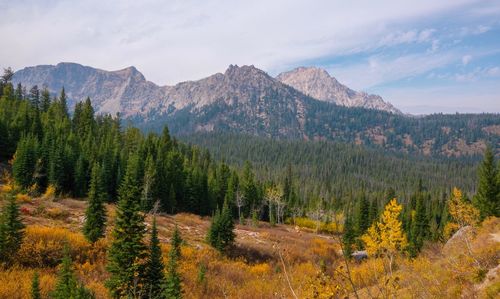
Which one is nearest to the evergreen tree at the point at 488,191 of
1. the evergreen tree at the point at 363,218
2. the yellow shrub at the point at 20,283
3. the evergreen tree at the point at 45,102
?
the evergreen tree at the point at 363,218

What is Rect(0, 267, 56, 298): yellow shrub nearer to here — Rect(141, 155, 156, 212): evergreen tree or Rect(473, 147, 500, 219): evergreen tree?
Rect(141, 155, 156, 212): evergreen tree

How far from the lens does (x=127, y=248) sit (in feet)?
69.3

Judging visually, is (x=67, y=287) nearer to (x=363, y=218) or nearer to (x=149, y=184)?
(x=149, y=184)

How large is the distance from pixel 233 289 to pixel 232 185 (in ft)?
173

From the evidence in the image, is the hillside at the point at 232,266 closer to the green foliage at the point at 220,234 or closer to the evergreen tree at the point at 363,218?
the green foliage at the point at 220,234

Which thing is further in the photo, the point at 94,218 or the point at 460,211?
the point at 94,218

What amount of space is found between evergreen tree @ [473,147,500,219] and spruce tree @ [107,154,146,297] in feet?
136

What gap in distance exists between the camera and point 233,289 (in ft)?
89.9

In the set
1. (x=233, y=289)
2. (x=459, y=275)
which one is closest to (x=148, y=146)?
(x=233, y=289)

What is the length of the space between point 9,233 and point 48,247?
3.51m

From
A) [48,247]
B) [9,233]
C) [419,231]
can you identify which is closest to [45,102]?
[48,247]

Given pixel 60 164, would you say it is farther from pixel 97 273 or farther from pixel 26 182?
pixel 97 273

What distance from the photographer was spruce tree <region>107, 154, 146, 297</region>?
20375mm

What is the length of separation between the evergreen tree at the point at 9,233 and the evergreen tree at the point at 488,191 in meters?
48.6
